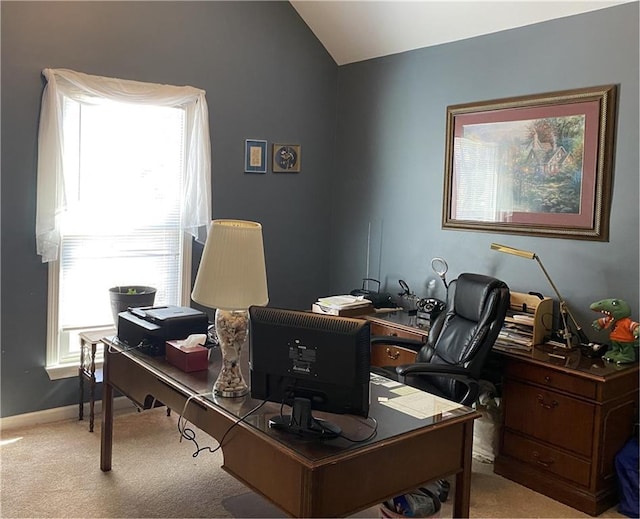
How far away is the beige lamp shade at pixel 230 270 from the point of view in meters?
2.42

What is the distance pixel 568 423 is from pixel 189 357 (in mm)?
1880

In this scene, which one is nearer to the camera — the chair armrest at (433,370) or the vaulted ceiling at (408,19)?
the chair armrest at (433,370)

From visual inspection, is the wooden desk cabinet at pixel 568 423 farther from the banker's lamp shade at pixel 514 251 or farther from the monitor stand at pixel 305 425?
the monitor stand at pixel 305 425

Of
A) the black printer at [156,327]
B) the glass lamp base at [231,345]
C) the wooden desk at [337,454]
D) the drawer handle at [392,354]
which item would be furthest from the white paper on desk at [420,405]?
the drawer handle at [392,354]

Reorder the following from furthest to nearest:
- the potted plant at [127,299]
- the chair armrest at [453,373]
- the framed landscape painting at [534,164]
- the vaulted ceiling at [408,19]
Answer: the potted plant at [127,299] < the vaulted ceiling at [408,19] < the framed landscape painting at [534,164] < the chair armrest at [453,373]

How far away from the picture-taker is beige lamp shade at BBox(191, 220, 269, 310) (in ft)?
7.93

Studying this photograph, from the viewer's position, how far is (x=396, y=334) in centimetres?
409

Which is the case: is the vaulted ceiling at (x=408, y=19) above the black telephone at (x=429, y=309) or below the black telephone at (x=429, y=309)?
above

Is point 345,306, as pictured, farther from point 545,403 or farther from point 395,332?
point 545,403

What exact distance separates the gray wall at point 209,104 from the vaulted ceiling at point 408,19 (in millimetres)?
216

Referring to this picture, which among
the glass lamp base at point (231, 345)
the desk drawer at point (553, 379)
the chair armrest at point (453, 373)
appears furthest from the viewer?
the chair armrest at point (453, 373)

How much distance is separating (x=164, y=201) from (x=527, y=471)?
2.80m

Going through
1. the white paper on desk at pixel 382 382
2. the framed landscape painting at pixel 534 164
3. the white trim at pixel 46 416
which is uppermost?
the framed landscape painting at pixel 534 164

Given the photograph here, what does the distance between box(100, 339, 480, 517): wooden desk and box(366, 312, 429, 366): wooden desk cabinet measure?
1283 millimetres
